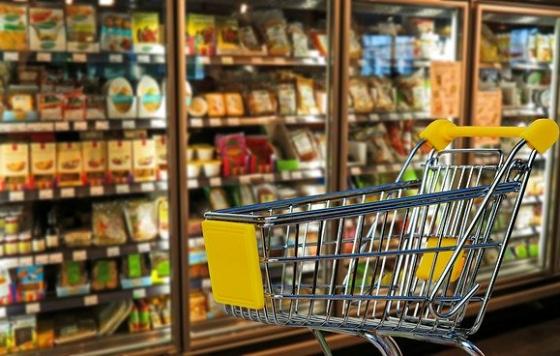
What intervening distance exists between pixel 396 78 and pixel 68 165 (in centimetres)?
194

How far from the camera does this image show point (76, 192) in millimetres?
2617

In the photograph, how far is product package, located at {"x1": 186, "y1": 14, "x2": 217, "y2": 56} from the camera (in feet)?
9.46

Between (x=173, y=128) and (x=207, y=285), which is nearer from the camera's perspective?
(x=173, y=128)

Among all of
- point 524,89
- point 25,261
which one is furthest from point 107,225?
point 524,89

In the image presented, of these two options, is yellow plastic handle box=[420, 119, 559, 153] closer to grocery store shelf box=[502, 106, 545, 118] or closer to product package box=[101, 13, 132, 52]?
product package box=[101, 13, 132, 52]

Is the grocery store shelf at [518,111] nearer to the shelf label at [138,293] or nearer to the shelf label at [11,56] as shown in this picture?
the shelf label at [138,293]

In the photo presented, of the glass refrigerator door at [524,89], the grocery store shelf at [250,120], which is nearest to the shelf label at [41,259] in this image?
the grocery store shelf at [250,120]

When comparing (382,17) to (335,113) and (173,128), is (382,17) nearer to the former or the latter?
(335,113)

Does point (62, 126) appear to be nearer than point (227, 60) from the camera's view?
Yes

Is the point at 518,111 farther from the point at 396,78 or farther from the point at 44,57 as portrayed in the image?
the point at 44,57

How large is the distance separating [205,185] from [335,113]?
72 cm

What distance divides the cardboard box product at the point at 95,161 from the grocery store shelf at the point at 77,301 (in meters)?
0.51

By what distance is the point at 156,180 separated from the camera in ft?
9.29

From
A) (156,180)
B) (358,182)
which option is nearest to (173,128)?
(156,180)
